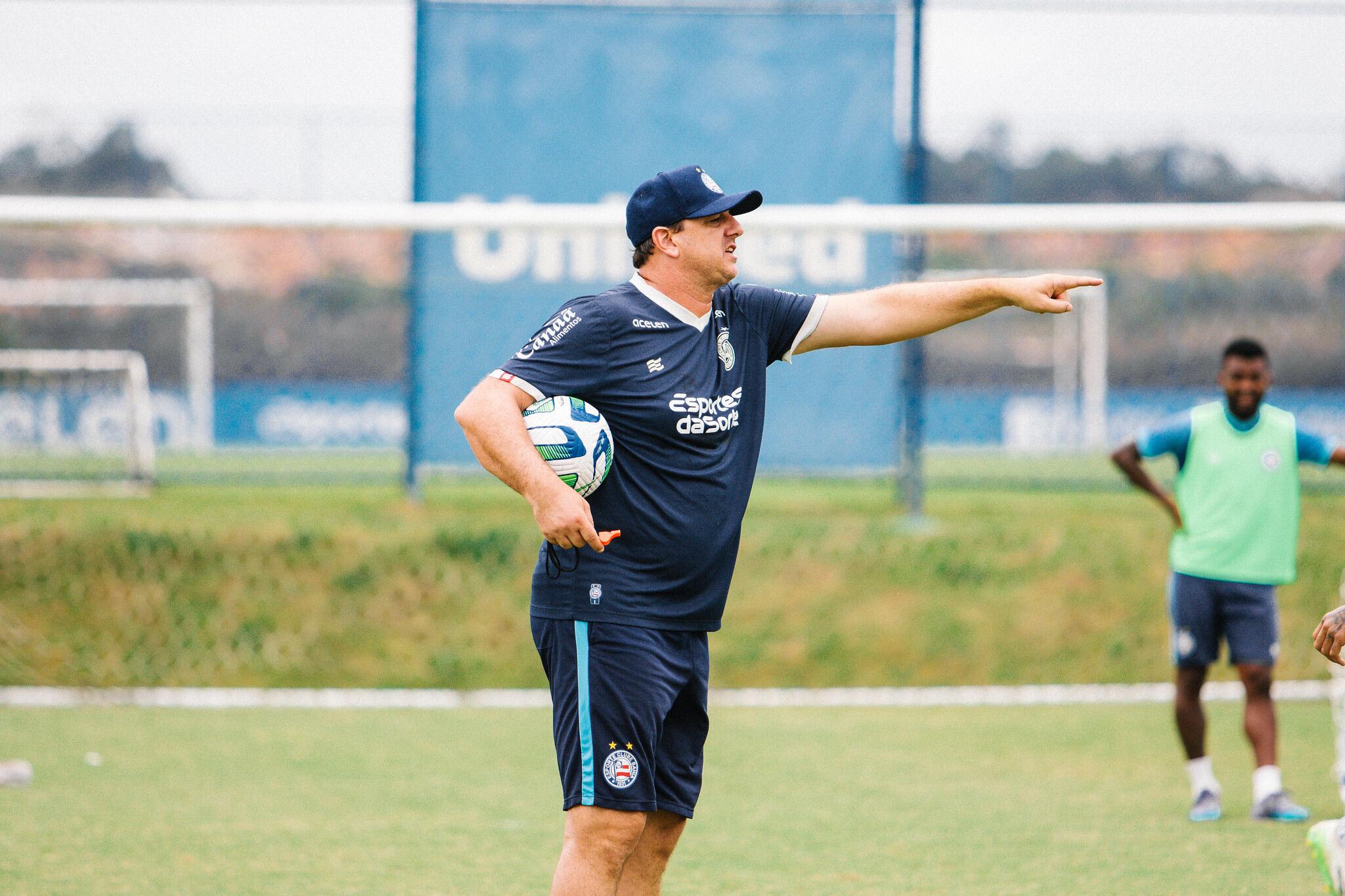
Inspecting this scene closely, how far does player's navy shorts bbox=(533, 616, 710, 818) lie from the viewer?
3.54 m

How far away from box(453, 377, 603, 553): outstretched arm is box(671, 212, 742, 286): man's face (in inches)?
22.0

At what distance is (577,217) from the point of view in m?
8.56

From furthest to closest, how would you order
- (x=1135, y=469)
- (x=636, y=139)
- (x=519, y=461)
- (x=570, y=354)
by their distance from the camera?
(x=636, y=139)
(x=1135, y=469)
(x=570, y=354)
(x=519, y=461)

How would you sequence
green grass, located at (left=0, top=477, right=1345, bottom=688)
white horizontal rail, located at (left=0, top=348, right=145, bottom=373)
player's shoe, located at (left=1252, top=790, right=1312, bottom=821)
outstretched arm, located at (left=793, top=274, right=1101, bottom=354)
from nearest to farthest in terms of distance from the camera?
outstretched arm, located at (left=793, top=274, right=1101, bottom=354) < player's shoe, located at (left=1252, top=790, right=1312, bottom=821) < green grass, located at (left=0, top=477, right=1345, bottom=688) < white horizontal rail, located at (left=0, top=348, right=145, bottom=373)

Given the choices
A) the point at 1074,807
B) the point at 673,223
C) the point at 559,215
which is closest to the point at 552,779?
the point at 1074,807

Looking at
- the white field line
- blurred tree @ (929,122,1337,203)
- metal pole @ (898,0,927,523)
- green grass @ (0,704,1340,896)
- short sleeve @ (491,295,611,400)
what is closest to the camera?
short sleeve @ (491,295,611,400)

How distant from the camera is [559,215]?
8.58 metres

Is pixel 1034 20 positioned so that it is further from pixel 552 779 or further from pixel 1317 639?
pixel 1317 639

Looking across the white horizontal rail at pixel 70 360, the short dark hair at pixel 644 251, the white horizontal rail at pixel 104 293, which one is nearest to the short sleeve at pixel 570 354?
the short dark hair at pixel 644 251

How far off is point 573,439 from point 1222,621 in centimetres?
406

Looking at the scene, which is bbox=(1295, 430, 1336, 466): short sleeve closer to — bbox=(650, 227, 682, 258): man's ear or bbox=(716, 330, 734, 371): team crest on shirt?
bbox=(716, 330, 734, 371): team crest on shirt

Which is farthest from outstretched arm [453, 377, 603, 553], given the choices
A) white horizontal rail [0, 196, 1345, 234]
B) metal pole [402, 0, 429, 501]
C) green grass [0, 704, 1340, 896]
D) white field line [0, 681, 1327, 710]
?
metal pole [402, 0, 429, 501]

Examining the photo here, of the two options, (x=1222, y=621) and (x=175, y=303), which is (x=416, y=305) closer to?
(x=175, y=303)

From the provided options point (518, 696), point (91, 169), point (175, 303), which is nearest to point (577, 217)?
point (518, 696)
